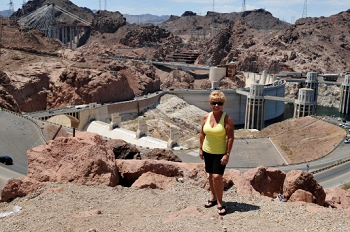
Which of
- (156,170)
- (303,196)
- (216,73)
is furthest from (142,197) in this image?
(216,73)

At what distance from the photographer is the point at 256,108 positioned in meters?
82.0

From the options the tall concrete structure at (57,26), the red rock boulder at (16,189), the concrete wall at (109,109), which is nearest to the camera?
the red rock boulder at (16,189)

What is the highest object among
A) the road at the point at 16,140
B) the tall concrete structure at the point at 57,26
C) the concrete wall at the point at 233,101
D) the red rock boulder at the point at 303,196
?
the tall concrete structure at the point at 57,26

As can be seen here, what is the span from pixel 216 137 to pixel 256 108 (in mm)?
74622

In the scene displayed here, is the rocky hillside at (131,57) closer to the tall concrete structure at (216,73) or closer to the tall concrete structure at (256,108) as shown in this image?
the tall concrete structure at (216,73)

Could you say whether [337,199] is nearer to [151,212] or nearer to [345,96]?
[151,212]

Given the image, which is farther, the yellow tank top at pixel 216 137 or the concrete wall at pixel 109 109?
the concrete wall at pixel 109 109

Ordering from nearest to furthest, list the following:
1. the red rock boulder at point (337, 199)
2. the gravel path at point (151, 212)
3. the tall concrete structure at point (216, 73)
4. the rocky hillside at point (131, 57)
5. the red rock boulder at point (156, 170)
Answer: the gravel path at point (151, 212) < the red rock boulder at point (156, 170) < the red rock boulder at point (337, 199) < the rocky hillside at point (131, 57) < the tall concrete structure at point (216, 73)

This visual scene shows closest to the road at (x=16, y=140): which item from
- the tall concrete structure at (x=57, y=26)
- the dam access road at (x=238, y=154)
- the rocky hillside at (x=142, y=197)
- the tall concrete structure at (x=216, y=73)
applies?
the dam access road at (x=238, y=154)

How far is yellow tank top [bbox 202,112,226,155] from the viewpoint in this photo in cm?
899

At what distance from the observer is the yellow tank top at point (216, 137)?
8.99 m

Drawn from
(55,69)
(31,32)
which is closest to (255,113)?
(55,69)

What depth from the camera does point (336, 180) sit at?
32625 millimetres

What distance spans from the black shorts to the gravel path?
89cm
